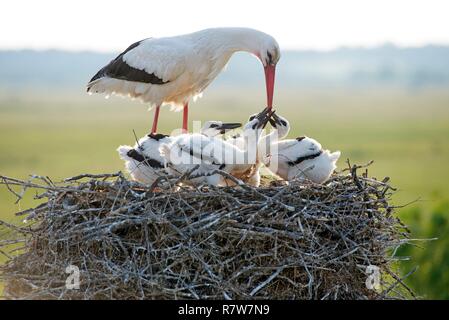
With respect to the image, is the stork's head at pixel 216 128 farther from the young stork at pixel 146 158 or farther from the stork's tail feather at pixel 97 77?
the stork's tail feather at pixel 97 77

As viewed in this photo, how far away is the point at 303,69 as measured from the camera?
16150 cm

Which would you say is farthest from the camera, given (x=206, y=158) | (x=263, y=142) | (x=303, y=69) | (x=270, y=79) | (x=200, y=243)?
(x=303, y=69)

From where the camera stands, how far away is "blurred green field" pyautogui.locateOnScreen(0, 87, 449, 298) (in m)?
19.3

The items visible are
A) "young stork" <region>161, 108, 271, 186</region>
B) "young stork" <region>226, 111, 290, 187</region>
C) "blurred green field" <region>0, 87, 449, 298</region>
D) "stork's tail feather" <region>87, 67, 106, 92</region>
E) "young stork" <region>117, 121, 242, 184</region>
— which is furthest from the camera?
"blurred green field" <region>0, 87, 449, 298</region>

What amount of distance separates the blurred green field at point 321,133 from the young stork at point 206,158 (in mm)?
5175

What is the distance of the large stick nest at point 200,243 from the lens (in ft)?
20.6

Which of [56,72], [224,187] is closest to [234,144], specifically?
[224,187]

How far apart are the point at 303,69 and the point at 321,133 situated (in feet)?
326

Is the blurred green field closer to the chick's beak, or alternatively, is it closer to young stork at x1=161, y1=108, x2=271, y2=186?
the chick's beak

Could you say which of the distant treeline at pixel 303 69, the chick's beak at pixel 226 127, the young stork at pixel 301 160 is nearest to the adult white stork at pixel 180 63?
the chick's beak at pixel 226 127

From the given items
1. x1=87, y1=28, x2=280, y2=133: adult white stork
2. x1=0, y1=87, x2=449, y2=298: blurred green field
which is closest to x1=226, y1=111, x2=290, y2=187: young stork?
x1=87, y1=28, x2=280, y2=133: adult white stork

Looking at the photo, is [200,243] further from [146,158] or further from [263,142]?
[263,142]

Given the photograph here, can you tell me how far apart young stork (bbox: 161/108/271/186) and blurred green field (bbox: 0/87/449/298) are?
5.18 metres

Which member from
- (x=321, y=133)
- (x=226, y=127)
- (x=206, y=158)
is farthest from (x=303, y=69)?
(x=206, y=158)
